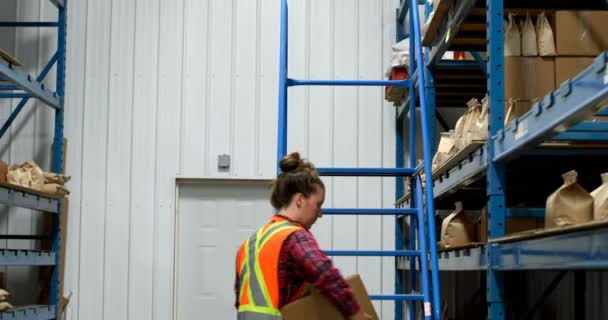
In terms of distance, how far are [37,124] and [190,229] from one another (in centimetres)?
191

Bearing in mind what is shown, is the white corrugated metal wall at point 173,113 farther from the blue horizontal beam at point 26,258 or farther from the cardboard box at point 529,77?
the cardboard box at point 529,77

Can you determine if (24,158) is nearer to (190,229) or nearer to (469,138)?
(190,229)

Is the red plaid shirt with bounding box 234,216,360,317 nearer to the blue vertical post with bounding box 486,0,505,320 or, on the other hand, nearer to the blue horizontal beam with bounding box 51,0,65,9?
the blue vertical post with bounding box 486,0,505,320

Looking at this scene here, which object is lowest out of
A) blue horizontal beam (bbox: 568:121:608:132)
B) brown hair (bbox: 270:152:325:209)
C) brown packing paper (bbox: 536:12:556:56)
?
brown hair (bbox: 270:152:325:209)

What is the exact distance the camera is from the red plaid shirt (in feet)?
13.1

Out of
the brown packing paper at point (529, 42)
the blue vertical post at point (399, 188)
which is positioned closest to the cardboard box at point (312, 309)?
the brown packing paper at point (529, 42)

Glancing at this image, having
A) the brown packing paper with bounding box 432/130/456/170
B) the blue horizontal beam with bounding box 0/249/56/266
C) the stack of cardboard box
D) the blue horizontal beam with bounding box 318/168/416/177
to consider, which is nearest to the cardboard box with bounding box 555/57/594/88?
the stack of cardboard box

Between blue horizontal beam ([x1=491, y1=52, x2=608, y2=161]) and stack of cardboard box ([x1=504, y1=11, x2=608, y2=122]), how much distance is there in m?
0.45

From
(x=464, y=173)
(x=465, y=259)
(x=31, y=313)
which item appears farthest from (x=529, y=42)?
(x=31, y=313)

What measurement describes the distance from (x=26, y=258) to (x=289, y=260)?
16.2 feet

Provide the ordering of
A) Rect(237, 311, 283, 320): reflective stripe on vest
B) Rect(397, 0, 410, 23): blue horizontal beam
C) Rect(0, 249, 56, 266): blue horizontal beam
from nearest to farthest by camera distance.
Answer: Rect(237, 311, 283, 320): reflective stripe on vest, Rect(0, 249, 56, 266): blue horizontal beam, Rect(397, 0, 410, 23): blue horizontal beam

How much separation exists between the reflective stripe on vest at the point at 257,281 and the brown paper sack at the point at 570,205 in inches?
50.3

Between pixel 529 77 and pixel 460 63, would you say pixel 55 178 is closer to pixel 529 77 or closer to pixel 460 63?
pixel 460 63

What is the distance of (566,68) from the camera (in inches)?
208
